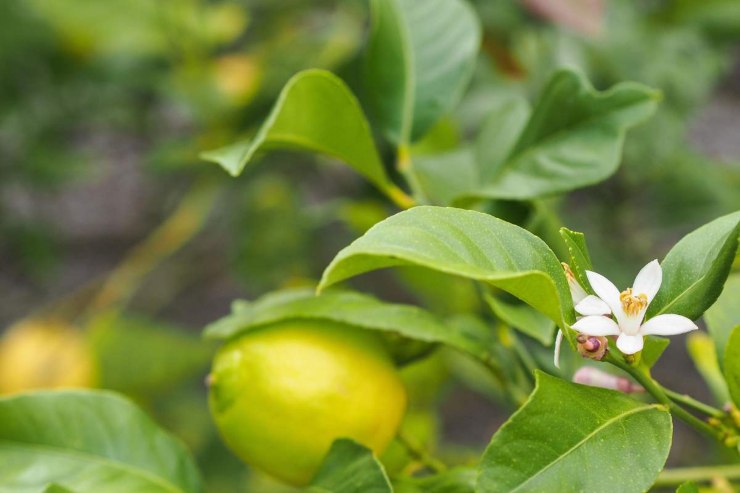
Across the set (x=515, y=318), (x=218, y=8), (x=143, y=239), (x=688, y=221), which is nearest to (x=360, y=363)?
(x=515, y=318)

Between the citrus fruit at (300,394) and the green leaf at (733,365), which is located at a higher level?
the green leaf at (733,365)

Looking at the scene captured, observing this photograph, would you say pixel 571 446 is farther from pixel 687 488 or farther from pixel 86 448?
pixel 86 448

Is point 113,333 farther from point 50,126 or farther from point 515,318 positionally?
point 515,318

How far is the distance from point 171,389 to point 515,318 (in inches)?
31.4

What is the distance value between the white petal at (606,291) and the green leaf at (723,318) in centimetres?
10

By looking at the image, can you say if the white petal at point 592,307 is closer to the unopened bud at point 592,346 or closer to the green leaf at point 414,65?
the unopened bud at point 592,346

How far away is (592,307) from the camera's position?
11.1 inches

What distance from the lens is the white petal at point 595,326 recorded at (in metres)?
0.27

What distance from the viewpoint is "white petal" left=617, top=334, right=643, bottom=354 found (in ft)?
0.90

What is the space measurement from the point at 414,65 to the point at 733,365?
0.81 feet

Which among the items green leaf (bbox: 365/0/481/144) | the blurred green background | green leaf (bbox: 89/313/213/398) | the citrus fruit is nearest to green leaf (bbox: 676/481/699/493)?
the citrus fruit

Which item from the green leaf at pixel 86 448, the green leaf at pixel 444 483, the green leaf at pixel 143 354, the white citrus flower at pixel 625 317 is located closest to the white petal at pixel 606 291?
the white citrus flower at pixel 625 317

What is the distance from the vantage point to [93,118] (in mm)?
1183

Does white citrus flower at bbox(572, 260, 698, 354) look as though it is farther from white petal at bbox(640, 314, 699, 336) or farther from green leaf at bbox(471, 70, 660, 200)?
green leaf at bbox(471, 70, 660, 200)
